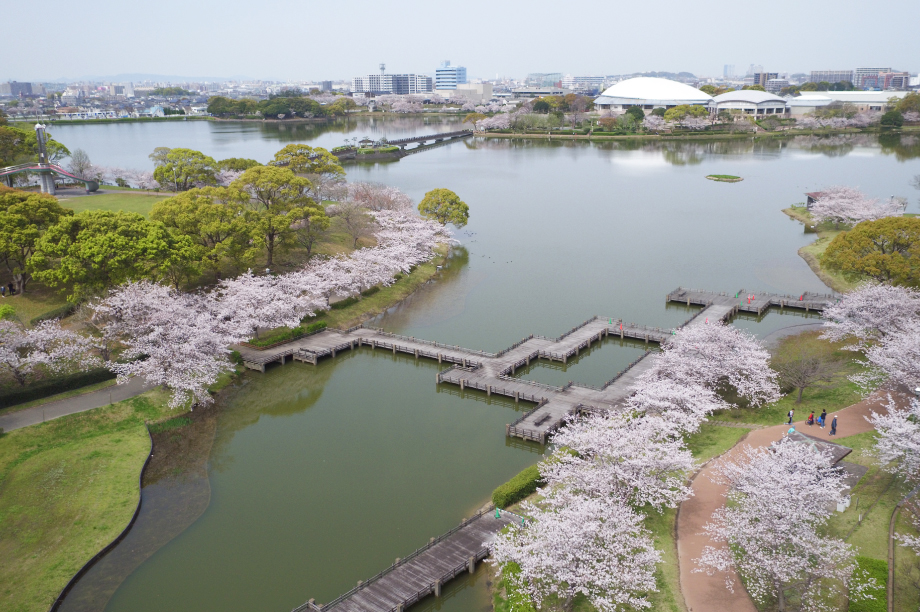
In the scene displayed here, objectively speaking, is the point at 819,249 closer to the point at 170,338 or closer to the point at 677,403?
the point at 677,403

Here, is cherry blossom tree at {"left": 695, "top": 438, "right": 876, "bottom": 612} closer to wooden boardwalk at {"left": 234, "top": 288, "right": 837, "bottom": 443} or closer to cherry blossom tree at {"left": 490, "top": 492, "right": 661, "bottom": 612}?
cherry blossom tree at {"left": 490, "top": 492, "right": 661, "bottom": 612}

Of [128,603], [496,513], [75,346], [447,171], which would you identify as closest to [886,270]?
[496,513]

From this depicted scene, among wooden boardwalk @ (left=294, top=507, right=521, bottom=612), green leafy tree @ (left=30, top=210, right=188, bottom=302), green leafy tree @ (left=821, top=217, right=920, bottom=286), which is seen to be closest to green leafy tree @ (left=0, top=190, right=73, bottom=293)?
green leafy tree @ (left=30, top=210, right=188, bottom=302)

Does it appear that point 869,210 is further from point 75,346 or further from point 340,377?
point 75,346

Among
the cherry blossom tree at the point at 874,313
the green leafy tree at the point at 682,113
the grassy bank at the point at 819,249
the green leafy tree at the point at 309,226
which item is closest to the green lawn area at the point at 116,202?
the green leafy tree at the point at 309,226

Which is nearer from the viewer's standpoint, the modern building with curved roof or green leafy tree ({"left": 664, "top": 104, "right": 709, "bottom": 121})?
green leafy tree ({"left": 664, "top": 104, "right": 709, "bottom": 121})

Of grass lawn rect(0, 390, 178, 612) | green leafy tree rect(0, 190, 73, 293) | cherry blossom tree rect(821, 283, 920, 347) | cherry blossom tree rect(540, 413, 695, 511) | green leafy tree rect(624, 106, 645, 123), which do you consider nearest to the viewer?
grass lawn rect(0, 390, 178, 612)

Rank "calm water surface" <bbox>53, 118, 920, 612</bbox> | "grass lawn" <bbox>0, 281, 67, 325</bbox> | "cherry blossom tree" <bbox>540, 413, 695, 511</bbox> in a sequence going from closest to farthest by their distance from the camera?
1. "cherry blossom tree" <bbox>540, 413, 695, 511</bbox>
2. "calm water surface" <bbox>53, 118, 920, 612</bbox>
3. "grass lawn" <bbox>0, 281, 67, 325</bbox>

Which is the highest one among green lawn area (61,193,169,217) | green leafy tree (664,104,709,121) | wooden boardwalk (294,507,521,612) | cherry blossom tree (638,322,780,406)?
green leafy tree (664,104,709,121)
